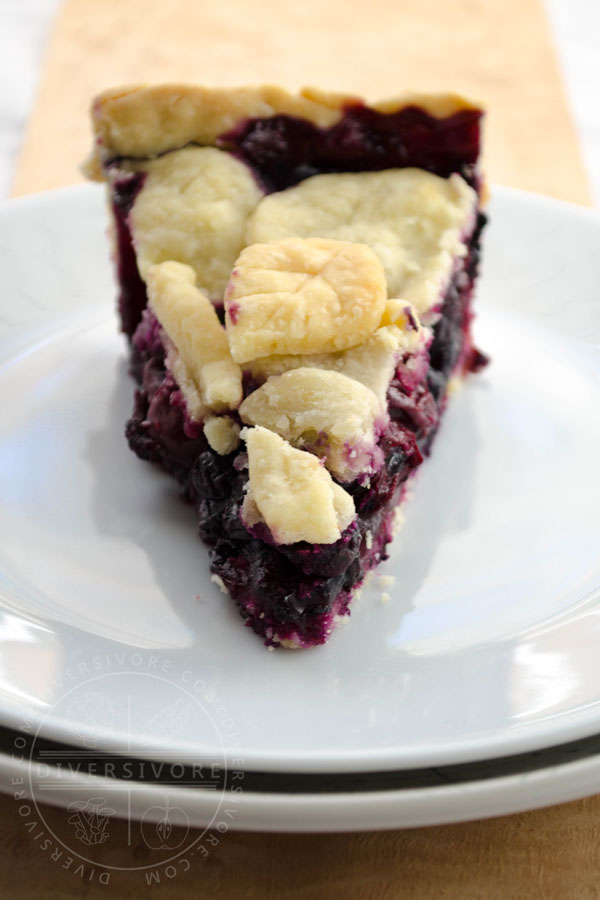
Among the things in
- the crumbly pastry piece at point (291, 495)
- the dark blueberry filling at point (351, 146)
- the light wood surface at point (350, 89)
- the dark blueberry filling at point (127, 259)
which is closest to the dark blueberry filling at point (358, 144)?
the dark blueberry filling at point (351, 146)

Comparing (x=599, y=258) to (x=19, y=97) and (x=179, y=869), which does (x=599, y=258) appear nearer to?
(x=179, y=869)

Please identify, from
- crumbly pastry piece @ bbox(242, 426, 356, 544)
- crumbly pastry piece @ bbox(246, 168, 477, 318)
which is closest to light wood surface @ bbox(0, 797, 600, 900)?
crumbly pastry piece @ bbox(242, 426, 356, 544)

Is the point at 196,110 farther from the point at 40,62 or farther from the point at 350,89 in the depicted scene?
the point at 40,62

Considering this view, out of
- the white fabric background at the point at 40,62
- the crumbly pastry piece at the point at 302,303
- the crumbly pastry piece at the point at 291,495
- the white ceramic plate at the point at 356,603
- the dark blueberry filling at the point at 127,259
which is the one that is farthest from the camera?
the white fabric background at the point at 40,62

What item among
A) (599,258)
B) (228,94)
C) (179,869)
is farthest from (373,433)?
(599,258)

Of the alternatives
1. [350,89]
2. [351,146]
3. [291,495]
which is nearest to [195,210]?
[351,146]

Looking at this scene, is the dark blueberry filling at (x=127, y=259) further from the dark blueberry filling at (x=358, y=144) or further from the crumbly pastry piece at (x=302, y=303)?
the crumbly pastry piece at (x=302, y=303)
